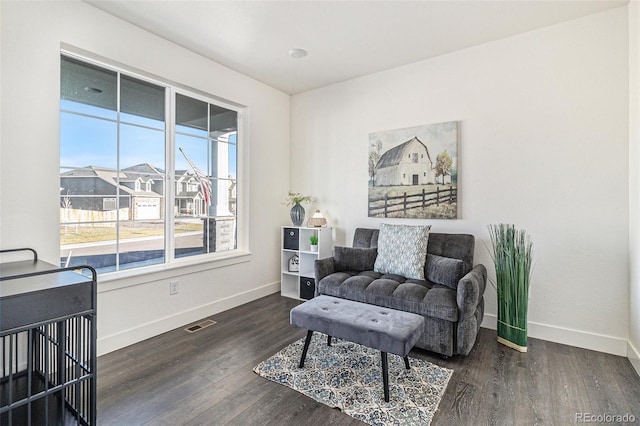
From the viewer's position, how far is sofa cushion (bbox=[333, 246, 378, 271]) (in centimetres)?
318

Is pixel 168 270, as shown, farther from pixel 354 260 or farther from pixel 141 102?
pixel 354 260

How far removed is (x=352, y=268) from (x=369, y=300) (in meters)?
0.60

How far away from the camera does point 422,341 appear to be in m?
2.42

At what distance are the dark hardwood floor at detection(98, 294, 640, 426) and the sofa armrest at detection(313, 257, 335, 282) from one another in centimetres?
57

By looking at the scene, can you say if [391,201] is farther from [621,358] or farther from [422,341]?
[621,358]

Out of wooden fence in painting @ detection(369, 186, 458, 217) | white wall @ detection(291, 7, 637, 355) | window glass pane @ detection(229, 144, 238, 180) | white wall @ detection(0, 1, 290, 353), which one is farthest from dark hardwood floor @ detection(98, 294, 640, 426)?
window glass pane @ detection(229, 144, 238, 180)

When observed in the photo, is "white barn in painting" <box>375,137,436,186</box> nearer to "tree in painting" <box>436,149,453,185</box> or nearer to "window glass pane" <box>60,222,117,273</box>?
"tree in painting" <box>436,149,453,185</box>

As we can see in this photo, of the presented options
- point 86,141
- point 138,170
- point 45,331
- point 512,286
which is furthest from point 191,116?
point 512,286

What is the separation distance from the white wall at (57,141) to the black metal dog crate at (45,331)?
425mm

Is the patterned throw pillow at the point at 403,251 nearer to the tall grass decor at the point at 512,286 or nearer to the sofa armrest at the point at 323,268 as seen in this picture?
the sofa armrest at the point at 323,268

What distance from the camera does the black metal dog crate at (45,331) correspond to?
131 cm

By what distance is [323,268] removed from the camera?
306 cm

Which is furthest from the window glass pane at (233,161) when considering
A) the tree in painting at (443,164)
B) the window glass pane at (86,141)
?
the tree in painting at (443,164)

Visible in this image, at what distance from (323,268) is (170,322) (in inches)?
59.3
